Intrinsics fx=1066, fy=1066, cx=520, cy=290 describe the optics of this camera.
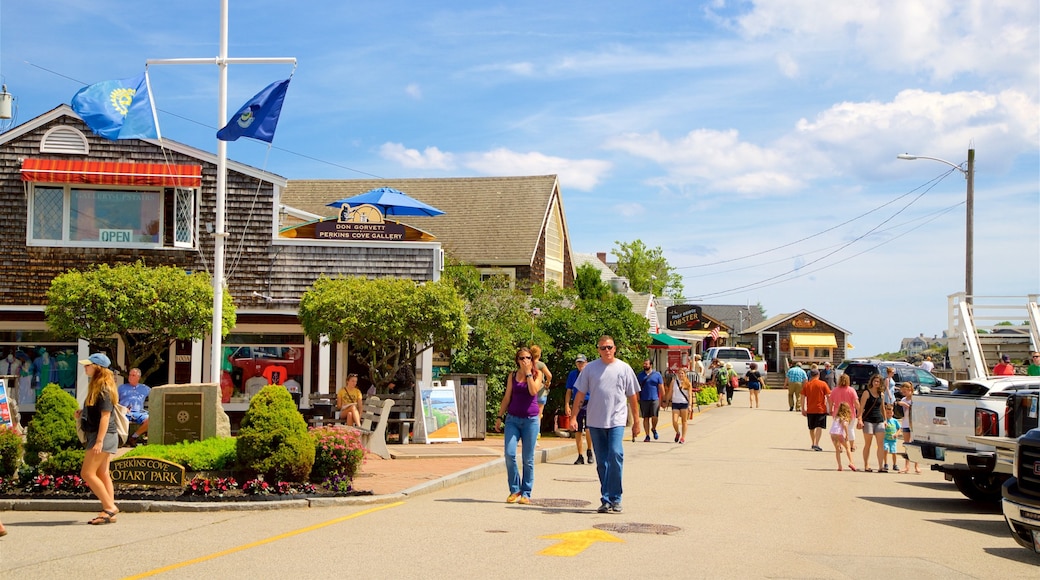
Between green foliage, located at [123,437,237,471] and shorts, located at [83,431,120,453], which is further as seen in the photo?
green foliage, located at [123,437,237,471]

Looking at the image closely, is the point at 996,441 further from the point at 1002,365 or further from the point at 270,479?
the point at 1002,365

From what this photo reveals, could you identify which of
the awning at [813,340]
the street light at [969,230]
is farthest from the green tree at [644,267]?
the street light at [969,230]

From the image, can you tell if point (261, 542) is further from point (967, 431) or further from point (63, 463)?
point (967, 431)

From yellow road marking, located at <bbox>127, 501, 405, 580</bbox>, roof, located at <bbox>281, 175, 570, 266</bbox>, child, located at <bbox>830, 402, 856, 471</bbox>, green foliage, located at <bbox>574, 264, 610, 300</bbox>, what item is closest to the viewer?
yellow road marking, located at <bbox>127, 501, 405, 580</bbox>

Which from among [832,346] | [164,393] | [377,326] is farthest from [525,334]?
[832,346]

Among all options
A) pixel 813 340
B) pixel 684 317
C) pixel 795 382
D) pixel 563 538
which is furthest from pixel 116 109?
pixel 813 340

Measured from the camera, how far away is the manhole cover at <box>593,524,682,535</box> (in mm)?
10188

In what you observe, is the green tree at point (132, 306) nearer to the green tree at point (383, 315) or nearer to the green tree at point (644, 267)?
the green tree at point (383, 315)

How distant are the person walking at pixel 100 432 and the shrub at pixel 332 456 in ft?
8.46

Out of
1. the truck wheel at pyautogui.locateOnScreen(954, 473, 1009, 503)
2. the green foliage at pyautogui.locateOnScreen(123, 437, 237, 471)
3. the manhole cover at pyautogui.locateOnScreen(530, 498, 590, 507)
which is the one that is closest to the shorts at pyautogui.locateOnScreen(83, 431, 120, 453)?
the green foliage at pyautogui.locateOnScreen(123, 437, 237, 471)

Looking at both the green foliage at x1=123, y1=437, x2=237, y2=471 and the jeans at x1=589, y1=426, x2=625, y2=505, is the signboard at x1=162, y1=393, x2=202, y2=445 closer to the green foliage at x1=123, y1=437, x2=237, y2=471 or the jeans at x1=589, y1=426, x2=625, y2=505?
the green foliage at x1=123, y1=437, x2=237, y2=471

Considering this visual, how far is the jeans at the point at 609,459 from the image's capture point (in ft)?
37.3

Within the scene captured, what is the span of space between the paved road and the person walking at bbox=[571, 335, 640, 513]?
33cm

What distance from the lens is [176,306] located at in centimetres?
1966
